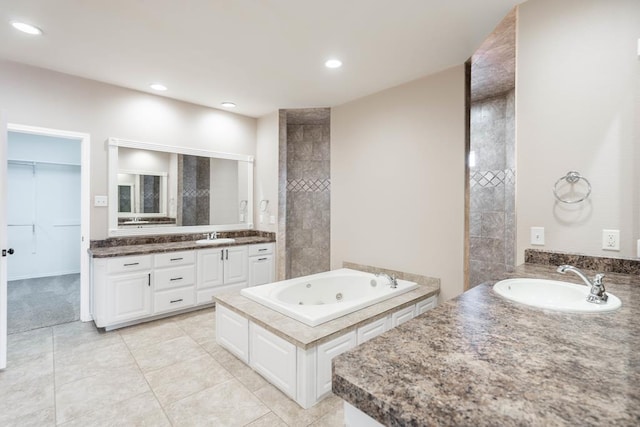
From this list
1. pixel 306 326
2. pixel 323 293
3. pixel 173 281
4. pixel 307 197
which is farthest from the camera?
pixel 307 197

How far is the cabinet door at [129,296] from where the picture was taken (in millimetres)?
3037

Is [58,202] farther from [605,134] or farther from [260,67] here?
[605,134]

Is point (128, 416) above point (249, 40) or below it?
below

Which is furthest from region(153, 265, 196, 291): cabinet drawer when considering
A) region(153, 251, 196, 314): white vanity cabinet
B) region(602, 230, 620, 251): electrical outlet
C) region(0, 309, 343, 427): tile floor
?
region(602, 230, 620, 251): electrical outlet

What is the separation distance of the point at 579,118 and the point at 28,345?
14.9 feet

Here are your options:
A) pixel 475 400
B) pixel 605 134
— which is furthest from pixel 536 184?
pixel 475 400

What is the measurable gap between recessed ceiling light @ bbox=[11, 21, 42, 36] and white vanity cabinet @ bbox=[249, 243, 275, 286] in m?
2.80

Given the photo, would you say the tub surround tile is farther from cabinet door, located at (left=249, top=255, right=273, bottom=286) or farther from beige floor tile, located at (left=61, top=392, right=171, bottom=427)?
beige floor tile, located at (left=61, top=392, right=171, bottom=427)

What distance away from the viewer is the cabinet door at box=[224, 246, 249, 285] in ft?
12.6

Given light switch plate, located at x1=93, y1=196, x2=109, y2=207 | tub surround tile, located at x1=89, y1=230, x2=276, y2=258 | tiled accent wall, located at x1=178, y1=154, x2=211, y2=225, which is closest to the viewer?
tub surround tile, located at x1=89, y1=230, x2=276, y2=258

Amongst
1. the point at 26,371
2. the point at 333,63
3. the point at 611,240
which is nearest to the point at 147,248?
the point at 26,371

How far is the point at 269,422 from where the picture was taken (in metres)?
1.82

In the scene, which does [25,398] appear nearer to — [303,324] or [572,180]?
[303,324]

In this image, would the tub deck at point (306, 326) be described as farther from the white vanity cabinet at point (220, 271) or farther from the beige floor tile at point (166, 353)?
the white vanity cabinet at point (220, 271)
